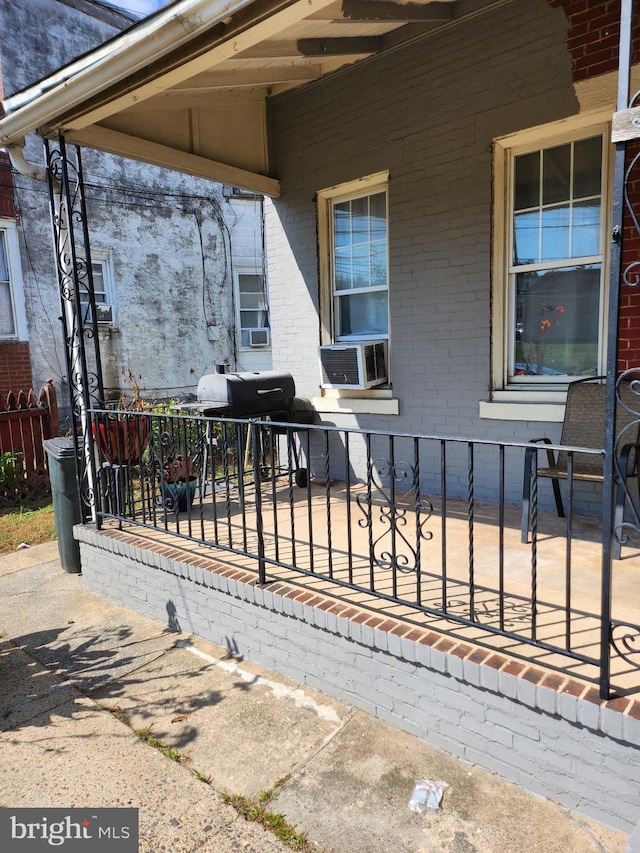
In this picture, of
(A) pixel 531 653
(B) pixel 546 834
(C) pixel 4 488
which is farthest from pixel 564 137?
(C) pixel 4 488

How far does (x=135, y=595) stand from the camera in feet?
12.6

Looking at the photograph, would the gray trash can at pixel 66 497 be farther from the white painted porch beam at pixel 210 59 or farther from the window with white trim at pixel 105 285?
the window with white trim at pixel 105 285

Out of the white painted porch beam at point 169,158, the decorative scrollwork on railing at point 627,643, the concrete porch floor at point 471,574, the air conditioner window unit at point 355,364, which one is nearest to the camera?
the decorative scrollwork on railing at point 627,643

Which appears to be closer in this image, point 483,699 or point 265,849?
point 265,849

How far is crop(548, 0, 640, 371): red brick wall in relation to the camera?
3.45 metres

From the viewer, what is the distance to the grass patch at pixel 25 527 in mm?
5262

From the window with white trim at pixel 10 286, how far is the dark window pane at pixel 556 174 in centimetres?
781

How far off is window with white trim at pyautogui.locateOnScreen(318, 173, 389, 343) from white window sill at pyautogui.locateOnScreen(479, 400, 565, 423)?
48.5 inches

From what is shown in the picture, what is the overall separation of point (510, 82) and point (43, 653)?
4751 millimetres

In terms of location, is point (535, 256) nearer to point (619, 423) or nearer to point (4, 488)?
point (619, 423)

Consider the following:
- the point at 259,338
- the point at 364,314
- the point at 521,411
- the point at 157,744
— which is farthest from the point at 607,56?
the point at 259,338

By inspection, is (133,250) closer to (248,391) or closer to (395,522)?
(248,391)

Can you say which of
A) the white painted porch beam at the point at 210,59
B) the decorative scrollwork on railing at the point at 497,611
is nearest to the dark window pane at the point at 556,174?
the white painted porch beam at the point at 210,59

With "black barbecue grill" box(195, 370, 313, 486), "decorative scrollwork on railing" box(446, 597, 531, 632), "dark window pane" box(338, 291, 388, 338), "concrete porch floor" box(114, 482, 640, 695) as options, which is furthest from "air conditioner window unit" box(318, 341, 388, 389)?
"decorative scrollwork on railing" box(446, 597, 531, 632)
